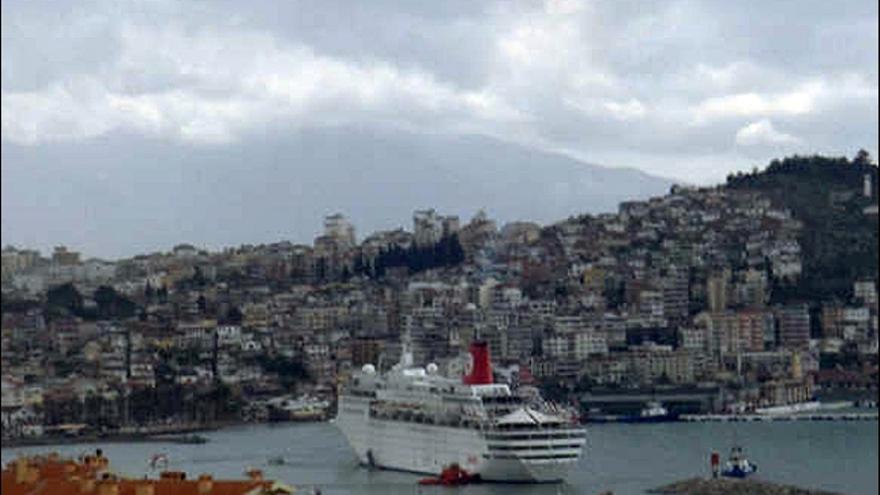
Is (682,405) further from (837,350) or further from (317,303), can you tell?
(317,303)

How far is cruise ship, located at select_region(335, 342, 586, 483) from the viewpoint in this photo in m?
13.6

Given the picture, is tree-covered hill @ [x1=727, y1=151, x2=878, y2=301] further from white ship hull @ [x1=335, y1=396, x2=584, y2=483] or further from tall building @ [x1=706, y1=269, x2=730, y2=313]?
white ship hull @ [x1=335, y1=396, x2=584, y2=483]

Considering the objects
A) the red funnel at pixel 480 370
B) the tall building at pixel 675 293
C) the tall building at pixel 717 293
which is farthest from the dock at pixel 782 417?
the red funnel at pixel 480 370

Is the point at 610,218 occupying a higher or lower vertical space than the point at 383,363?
higher

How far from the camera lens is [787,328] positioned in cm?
2759

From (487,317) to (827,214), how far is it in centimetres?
773

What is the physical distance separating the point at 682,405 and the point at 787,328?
5.00 m

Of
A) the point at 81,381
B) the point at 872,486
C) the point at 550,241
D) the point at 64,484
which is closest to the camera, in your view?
the point at 64,484

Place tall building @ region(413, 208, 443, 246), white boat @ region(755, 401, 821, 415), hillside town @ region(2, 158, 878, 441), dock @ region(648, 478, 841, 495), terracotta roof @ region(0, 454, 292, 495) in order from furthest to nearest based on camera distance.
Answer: tall building @ region(413, 208, 443, 246) < white boat @ region(755, 401, 821, 415) < hillside town @ region(2, 158, 878, 441) < dock @ region(648, 478, 841, 495) < terracotta roof @ region(0, 454, 292, 495)

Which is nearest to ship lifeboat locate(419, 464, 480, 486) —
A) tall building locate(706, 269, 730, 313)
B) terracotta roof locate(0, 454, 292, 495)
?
terracotta roof locate(0, 454, 292, 495)

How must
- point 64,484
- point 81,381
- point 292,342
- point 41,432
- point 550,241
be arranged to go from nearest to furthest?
point 64,484, point 41,432, point 81,381, point 292,342, point 550,241

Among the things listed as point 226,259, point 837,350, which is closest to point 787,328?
point 837,350

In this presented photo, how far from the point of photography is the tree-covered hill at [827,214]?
2911cm

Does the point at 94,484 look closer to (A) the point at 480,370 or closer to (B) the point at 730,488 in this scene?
(B) the point at 730,488
